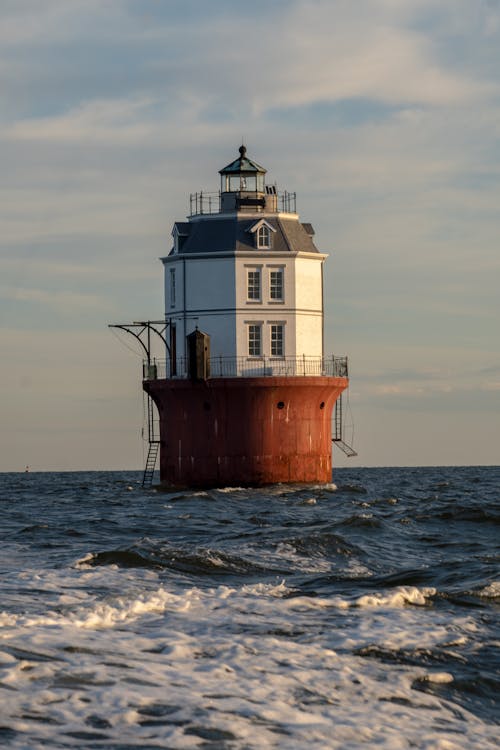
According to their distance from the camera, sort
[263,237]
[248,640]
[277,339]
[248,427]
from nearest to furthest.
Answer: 1. [248,640]
2. [248,427]
3. [277,339]
4. [263,237]

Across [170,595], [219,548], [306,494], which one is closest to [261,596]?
[170,595]

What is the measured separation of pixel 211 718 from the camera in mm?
11641

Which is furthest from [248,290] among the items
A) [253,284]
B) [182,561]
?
[182,561]

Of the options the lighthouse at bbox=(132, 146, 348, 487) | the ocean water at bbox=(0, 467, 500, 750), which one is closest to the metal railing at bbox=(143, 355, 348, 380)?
the lighthouse at bbox=(132, 146, 348, 487)

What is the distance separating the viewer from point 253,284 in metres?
49.7

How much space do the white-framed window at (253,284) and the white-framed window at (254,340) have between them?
1.13 metres

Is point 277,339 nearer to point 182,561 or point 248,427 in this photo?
point 248,427

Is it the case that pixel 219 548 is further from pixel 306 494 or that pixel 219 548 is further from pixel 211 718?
pixel 306 494

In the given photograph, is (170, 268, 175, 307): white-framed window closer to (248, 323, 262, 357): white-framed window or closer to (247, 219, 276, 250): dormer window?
(247, 219, 276, 250): dormer window

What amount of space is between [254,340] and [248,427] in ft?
13.4

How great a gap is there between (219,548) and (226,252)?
25.7 m

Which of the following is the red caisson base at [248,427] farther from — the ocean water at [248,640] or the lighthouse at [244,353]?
the ocean water at [248,640]

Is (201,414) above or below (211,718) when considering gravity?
above

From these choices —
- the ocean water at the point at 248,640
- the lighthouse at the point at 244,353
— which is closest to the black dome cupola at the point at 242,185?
the lighthouse at the point at 244,353
